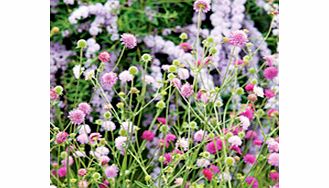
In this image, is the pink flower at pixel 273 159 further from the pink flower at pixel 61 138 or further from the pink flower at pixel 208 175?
the pink flower at pixel 61 138

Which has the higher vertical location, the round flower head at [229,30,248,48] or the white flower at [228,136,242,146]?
the round flower head at [229,30,248,48]

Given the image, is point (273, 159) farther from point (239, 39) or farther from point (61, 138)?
point (61, 138)

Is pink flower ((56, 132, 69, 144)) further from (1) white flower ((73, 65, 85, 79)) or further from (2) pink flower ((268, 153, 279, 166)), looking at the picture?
(2) pink flower ((268, 153, 279, 166))

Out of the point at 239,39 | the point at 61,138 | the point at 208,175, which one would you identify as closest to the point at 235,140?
the point at 208,175

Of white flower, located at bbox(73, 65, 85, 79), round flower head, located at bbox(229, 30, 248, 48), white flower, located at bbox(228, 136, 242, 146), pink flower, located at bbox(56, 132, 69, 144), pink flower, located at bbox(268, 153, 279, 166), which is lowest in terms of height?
pink flower, located at bbox(268, 153, 279, 166)

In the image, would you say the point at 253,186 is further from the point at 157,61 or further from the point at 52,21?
the point at 52,21

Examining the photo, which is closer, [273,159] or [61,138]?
[61,138]

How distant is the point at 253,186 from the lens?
198 centimetres

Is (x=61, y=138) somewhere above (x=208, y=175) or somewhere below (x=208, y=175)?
above

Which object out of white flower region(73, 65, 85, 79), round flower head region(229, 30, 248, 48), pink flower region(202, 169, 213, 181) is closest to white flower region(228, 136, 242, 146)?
Answer: pink flower region(202, 169, 213, 181)

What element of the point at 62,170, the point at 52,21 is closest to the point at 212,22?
the point at 52,21
